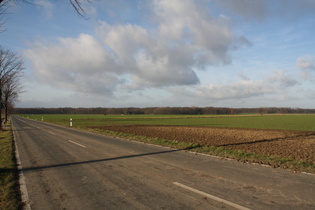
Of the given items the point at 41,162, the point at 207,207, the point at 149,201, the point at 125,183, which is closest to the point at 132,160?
the point at 125,183

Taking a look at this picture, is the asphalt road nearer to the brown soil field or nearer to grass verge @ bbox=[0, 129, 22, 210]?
grass verge @ bbox=[0, 129, 22, 210]

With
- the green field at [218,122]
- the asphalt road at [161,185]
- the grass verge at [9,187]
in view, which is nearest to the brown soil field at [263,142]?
the asphalt road at [161,185]

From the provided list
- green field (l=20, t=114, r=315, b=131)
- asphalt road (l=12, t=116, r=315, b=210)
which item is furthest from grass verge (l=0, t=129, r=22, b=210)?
green field (l=20, t=114, r=315, b=131)

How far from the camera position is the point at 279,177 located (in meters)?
6.69

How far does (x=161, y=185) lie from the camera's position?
5.92 metres

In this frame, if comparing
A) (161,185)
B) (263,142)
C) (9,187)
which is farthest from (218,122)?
(9,187)

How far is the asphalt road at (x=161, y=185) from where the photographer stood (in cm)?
475

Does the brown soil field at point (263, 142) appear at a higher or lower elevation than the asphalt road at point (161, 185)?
lower

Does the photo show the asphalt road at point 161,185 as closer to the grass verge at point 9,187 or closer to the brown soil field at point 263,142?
the grass verge at point 9,187

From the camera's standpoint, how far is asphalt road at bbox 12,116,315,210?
4.75 metres

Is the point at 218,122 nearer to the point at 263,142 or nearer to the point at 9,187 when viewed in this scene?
the point at 263,142

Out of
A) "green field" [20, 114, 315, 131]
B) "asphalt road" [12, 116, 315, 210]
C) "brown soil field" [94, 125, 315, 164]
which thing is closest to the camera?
"asphalt road" [12, 116, 315, 210]

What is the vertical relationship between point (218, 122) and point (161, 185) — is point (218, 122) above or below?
below

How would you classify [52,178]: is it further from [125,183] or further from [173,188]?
[173,188]
